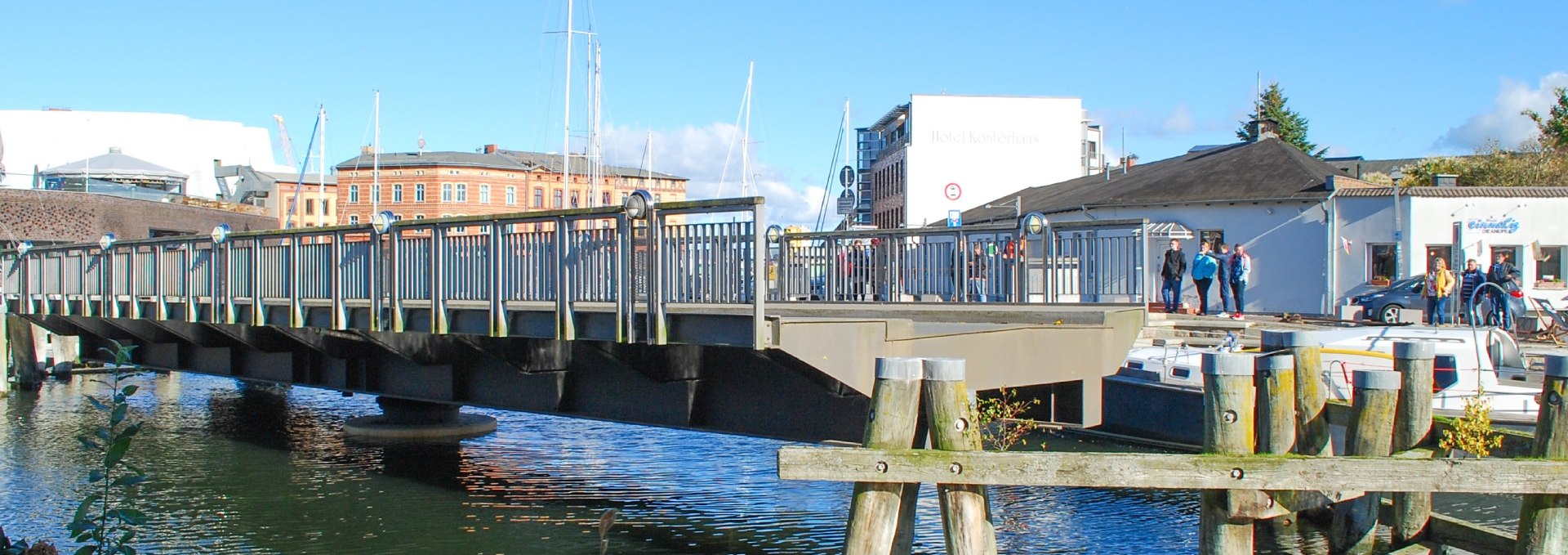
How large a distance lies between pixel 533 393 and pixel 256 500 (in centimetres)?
558

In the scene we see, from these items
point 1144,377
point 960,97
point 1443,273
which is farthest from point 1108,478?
point 960,97

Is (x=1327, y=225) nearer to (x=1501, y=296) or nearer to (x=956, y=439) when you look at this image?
(x=1501, y=296)

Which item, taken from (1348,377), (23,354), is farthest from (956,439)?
(23,354)

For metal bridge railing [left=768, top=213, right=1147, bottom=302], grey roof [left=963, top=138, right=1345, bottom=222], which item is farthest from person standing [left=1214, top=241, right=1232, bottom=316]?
metal bridge railing [left=768, top=213, right=1147, bottom=302]

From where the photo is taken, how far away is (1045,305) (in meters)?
15.0

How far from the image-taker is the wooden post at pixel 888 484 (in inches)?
336

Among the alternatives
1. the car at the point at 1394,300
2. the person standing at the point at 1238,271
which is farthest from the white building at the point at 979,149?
the person standing at the point at 1238,271

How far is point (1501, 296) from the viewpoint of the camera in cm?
2767

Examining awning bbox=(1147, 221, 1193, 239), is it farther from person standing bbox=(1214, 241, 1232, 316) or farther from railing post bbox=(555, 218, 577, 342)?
railing post bbox=(555, 218, 577, 342)

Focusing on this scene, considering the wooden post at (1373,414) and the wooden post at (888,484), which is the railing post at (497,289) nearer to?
the wooden post at (888,484)

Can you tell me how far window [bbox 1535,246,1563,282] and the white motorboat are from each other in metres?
13.8

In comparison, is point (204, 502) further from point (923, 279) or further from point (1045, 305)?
point (1045, 305)

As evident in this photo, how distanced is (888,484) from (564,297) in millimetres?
5770

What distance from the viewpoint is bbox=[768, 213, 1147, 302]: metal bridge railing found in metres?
16.1
